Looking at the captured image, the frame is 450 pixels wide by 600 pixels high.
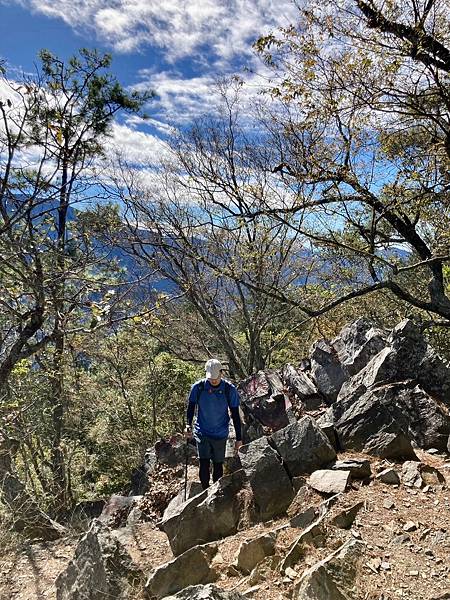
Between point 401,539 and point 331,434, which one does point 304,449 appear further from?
point 401,539

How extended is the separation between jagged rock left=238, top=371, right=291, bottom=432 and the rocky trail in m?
0.84

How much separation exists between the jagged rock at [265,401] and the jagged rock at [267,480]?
266 centimetres

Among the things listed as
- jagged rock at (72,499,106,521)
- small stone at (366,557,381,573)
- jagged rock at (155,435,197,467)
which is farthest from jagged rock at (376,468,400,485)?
jagged rock at (72,499,106,521)

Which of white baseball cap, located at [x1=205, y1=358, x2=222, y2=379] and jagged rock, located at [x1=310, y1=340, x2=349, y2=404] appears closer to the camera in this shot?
white baseball cap, located at [x1=205, y1=358, x2=222, y2=379]

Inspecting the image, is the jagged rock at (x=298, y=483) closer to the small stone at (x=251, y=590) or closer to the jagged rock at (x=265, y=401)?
the small stone at (x=251, y=590)

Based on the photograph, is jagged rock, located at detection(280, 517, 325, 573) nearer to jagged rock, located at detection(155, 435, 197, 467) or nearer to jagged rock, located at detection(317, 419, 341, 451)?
jagged rock, located at detection(317, 419, 341, 451)

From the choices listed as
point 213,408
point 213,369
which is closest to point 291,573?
point 213,408

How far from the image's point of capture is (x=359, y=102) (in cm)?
635

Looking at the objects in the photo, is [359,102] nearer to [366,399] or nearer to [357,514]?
[366,399]

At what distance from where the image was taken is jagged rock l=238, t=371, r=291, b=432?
315 inches

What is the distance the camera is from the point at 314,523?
165 inches

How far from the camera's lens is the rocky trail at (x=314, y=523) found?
11.9 feet

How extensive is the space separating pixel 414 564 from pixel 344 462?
1.49 m

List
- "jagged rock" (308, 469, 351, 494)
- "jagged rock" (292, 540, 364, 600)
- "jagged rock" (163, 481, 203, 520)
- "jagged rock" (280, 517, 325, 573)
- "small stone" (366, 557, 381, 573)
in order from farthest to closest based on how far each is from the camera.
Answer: "jagged rock" (163, 481, 203, 520) < "jagged rock" (308, 469, 351, 494) < "jagged rock" (280, 517, 325, 573) < "small stone" (366, 557, 381, 573) < "jagged rock" (292, 540, 364, 600)
